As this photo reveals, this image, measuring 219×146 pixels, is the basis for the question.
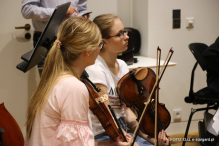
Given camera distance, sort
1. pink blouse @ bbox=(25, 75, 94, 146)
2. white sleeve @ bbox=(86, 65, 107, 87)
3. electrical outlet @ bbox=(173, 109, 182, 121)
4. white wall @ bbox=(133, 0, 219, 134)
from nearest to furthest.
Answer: pink blouse @ bbox=(25, 75, 94, 146) < white sleeve @ bbox=(86, 65, 107, 87) < white wall @ bbox=(133, 0, 219, 134) < electrical outlet @ bbox=(173, 109, 182, 121)

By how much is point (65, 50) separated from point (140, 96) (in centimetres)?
59

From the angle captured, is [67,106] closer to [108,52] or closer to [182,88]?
[108,52]

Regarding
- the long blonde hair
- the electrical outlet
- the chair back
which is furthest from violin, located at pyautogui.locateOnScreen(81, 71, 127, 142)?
the electrical outlet

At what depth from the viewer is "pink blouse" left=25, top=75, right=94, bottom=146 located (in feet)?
3.29

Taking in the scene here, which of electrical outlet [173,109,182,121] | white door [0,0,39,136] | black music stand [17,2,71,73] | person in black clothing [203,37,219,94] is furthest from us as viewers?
electrical outlet [173,109,182,121]

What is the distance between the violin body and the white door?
4.48ft

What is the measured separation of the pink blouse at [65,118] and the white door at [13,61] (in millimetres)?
1664

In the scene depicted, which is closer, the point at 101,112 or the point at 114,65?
the point at 101,112

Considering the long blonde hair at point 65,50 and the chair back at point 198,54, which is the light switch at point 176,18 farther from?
the long blonde hair at point 65,50

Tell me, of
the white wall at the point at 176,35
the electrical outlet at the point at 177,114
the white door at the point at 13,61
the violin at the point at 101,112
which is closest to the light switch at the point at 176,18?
the white wall at the point at 176,35

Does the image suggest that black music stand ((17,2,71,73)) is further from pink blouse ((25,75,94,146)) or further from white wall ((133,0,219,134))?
white wall ((133,0,219,134))

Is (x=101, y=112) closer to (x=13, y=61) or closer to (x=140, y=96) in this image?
(x=140, y=96)

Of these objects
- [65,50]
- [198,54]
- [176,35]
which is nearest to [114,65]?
[65,50]

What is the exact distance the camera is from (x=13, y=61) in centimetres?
261
